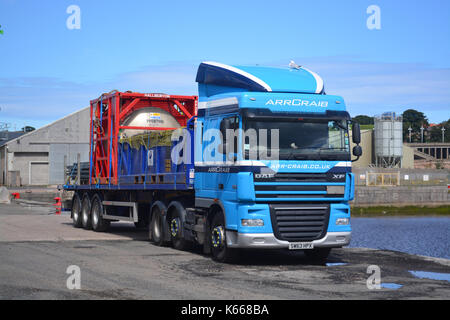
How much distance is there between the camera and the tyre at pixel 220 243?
44.9 feet

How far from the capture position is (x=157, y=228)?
17.5m

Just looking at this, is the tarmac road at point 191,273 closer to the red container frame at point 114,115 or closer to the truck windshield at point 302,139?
the truck windshield at point 302,139

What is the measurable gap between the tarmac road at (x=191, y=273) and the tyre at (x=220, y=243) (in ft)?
0.89

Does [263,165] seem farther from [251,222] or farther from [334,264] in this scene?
[334,264]

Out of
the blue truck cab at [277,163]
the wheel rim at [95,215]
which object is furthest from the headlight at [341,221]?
the wheel rim at [95,215]

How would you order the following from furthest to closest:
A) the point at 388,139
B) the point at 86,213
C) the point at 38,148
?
the point at 388,139 < the point at 38,148 < the point at 86,213

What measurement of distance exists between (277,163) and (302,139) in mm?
807

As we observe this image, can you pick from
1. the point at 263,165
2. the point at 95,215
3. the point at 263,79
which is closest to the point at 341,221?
the point at 263,165

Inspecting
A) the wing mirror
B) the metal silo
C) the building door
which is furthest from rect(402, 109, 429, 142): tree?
the wing mirror

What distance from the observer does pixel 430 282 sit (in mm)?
11438

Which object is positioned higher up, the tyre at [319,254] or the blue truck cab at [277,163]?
the blue truck cab at [277,163]

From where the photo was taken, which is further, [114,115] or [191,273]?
[114,115]

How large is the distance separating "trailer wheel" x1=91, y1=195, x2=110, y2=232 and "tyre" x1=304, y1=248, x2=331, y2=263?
363 inches

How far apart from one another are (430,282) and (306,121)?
4.06 meters
